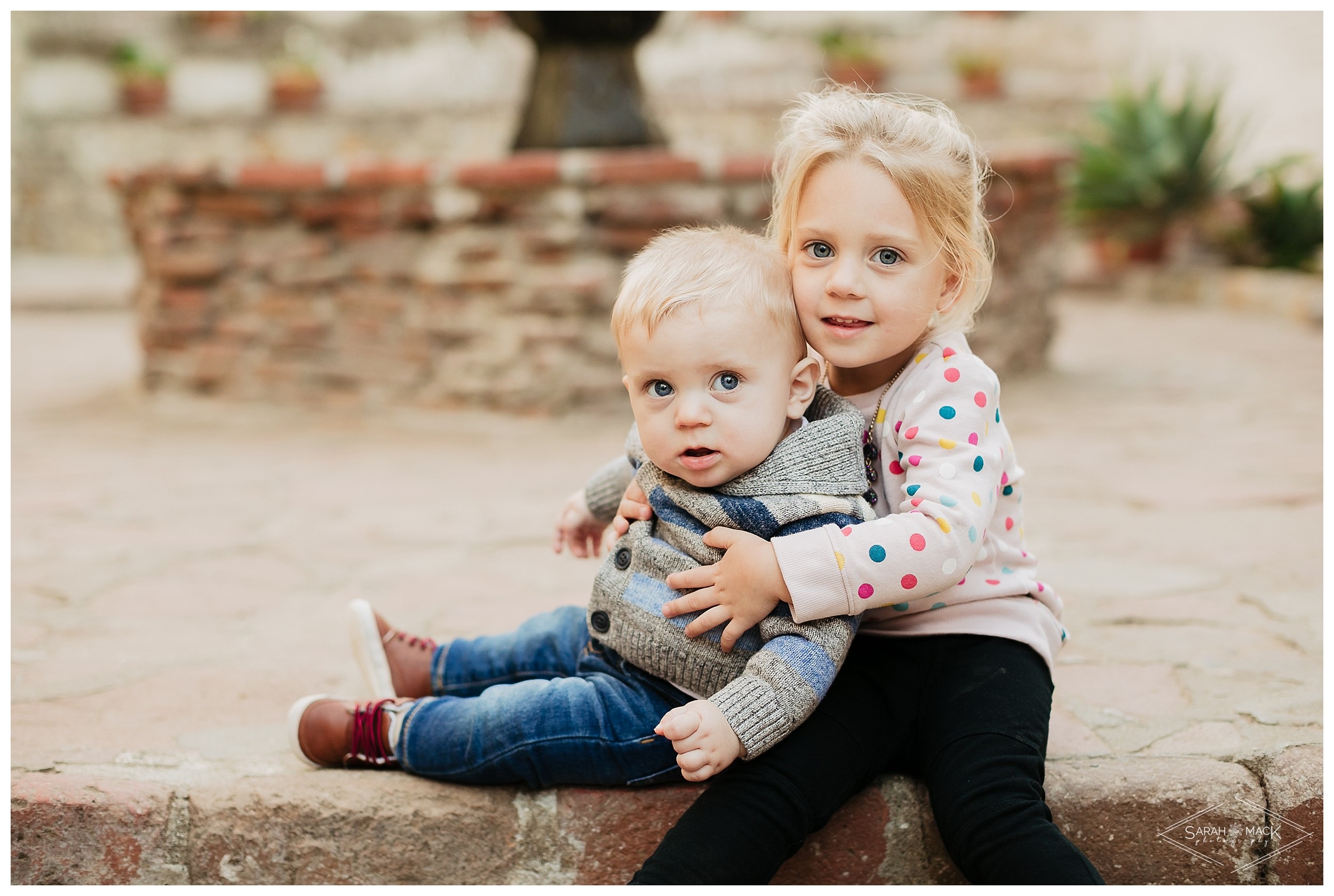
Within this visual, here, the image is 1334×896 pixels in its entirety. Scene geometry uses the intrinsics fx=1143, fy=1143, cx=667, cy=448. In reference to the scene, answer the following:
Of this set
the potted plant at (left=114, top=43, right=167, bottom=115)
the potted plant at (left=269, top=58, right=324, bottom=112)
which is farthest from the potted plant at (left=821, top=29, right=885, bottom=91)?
the potted plant at (left=114, top=43, right=167, bottom=115)

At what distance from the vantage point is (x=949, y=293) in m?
1.47

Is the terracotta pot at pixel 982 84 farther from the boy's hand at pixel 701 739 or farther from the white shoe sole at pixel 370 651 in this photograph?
the boy's hand at pixel 701 739

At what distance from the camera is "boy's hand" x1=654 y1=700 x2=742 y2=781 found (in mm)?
1251

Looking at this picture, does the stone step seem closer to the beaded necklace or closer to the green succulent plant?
the beaded necklace

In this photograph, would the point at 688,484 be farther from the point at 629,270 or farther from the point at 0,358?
the point at 0,358

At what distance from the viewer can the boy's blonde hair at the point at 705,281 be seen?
4.39 ft

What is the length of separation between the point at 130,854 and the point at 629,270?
0.99m

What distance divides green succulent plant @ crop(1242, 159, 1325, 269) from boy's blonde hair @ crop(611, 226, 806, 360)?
6.86 meters

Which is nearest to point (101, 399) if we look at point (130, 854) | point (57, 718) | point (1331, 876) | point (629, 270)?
point (57, 718)

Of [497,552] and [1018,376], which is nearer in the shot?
[497,552]

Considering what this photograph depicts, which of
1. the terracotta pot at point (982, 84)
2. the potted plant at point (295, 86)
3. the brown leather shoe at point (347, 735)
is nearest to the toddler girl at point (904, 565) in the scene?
the brown leather shoe at point (347, 735)

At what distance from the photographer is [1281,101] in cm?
855
